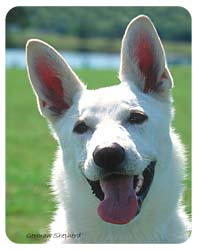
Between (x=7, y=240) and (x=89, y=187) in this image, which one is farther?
(x=7, y=240)

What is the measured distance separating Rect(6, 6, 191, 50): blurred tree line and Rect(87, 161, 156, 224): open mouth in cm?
209

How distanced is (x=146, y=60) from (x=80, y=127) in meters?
0.87

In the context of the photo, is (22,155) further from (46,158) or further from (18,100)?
(18,100)

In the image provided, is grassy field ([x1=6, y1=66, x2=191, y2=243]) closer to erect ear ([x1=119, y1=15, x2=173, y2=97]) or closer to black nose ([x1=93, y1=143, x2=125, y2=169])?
erect ear ([x1=119, y1=15, x2=173, y2=97])

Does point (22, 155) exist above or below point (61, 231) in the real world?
below

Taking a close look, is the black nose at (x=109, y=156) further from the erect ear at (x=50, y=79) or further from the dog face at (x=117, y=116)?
the erect ear at (x=50, y=79)

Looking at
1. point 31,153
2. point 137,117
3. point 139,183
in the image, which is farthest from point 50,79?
point 31,153

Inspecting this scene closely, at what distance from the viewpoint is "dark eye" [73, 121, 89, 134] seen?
542 centimetres

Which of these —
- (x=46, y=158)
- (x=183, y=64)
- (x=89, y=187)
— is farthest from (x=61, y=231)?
(x=46, y=158)

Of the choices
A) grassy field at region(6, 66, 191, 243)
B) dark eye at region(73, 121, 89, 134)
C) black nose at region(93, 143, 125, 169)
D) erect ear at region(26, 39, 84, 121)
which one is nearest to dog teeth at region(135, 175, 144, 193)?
black nose at region(93, 143, 125, 169)

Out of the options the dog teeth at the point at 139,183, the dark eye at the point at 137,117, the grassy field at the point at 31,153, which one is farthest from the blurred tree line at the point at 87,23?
the dog teeth at the point at 139,183

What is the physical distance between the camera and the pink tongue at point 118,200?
525 cm

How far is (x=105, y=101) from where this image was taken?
5383 millimetres

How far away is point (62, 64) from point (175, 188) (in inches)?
56.3
